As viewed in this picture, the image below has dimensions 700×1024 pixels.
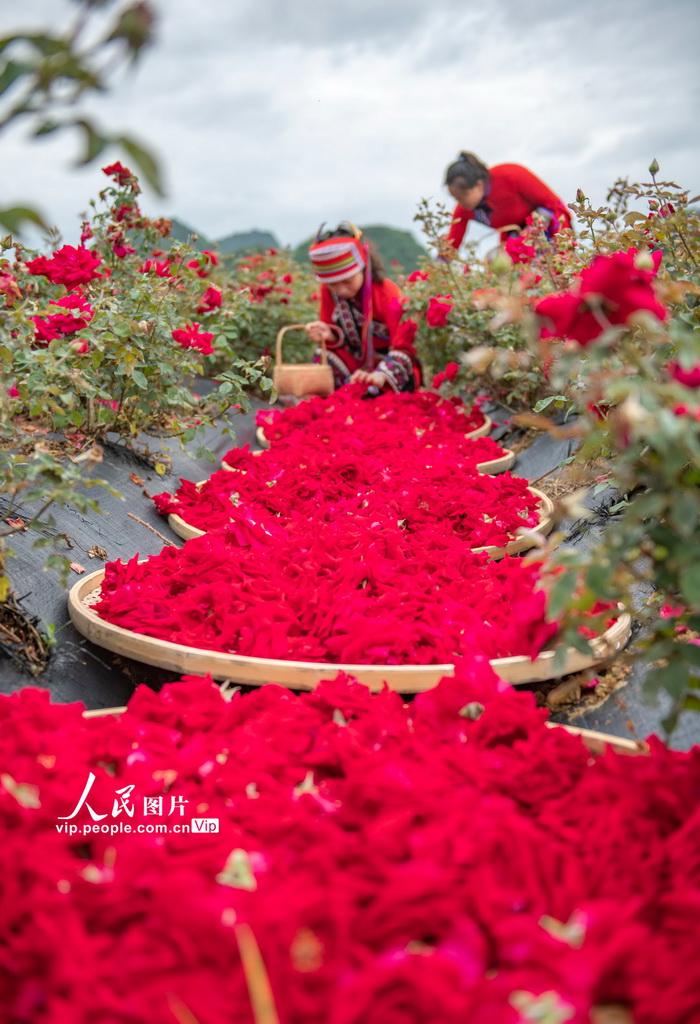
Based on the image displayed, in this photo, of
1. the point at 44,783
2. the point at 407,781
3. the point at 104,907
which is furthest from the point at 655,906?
the point at 44,783

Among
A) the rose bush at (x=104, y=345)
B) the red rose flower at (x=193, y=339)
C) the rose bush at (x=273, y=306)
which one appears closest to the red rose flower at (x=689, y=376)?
the rose bush at (x=104, y=345)

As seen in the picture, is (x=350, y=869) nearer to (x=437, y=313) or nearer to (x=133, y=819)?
(x=133, y=819)

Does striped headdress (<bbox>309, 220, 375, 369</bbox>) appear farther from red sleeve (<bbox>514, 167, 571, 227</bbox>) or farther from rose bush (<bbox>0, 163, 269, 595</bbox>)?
red sleeve (<bbox>514, 167, 571, 227</bbox>)

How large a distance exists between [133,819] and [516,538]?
1241 millimetres

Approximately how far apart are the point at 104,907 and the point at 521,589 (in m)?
0.57

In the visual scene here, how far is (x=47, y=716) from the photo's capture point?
1.02 m

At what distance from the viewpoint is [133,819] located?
0.89m

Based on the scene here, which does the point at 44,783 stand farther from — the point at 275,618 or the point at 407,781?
the point at 275,618

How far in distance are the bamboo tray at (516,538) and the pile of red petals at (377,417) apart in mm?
810

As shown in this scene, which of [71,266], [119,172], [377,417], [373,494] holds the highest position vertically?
[119,172]

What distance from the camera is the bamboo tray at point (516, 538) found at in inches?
72.6

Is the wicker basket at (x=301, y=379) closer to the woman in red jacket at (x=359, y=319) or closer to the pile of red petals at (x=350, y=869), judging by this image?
the woman in red jacket at (x=359, y=319)

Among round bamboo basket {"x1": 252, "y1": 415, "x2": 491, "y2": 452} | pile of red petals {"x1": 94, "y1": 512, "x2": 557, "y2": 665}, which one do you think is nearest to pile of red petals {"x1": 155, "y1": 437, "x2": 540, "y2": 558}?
pile of red petals {"x1": 94, "y1": 512, "x2": 557, "y2": 665}

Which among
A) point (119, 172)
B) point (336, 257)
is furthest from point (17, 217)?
point (336, 257)
